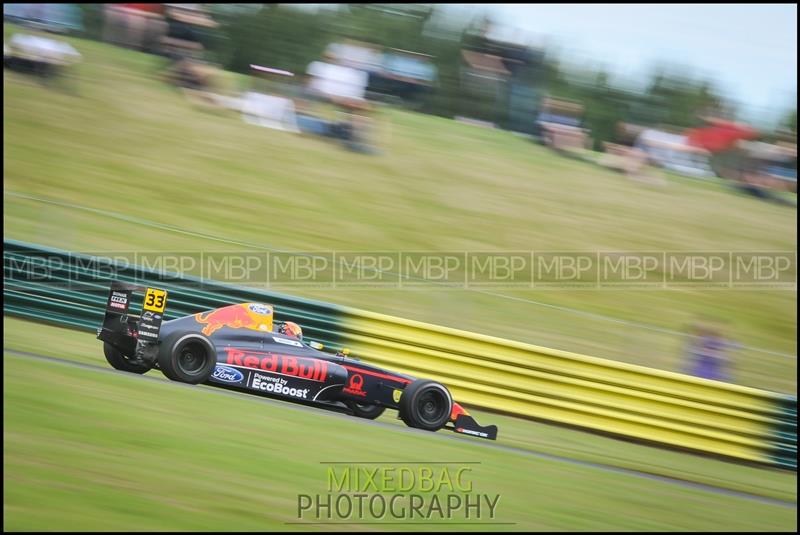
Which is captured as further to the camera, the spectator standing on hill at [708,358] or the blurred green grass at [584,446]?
the spectator standing on hill at [708,358]

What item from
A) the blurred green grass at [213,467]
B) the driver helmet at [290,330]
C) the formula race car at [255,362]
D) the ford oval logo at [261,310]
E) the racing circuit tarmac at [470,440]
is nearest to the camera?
the blurred green grass at [213,467]

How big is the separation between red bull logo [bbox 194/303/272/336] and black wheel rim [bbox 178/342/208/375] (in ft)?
0.57

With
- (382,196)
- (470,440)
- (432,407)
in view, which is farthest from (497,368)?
(382,196)

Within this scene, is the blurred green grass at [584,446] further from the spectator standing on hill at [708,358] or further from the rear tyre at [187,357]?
the rear tyre at [187,357]

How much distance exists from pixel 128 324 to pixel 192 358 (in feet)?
1.81

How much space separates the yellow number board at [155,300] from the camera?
6512mm

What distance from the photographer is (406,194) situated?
15.7m

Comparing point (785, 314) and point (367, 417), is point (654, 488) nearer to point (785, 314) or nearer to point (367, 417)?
point (367, 417)

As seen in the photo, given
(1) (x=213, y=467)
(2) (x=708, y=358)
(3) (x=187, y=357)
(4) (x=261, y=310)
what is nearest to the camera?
(1) (x=213, y=467)

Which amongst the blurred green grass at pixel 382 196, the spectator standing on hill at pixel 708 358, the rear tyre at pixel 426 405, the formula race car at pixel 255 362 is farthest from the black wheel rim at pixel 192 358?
the spectator standing on hill at pixel 708 358

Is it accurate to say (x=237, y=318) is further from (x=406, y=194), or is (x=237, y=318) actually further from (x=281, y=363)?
(x=406, y=194)

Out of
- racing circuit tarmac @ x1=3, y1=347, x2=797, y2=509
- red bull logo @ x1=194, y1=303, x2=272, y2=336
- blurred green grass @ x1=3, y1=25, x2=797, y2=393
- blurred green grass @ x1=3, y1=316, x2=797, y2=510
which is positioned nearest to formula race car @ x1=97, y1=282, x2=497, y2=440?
red bull logo @ x1=194, y1=303, x2=272, y2=336

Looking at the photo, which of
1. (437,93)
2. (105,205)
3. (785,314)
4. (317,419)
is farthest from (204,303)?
(785,314)

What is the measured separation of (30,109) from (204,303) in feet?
23.8
